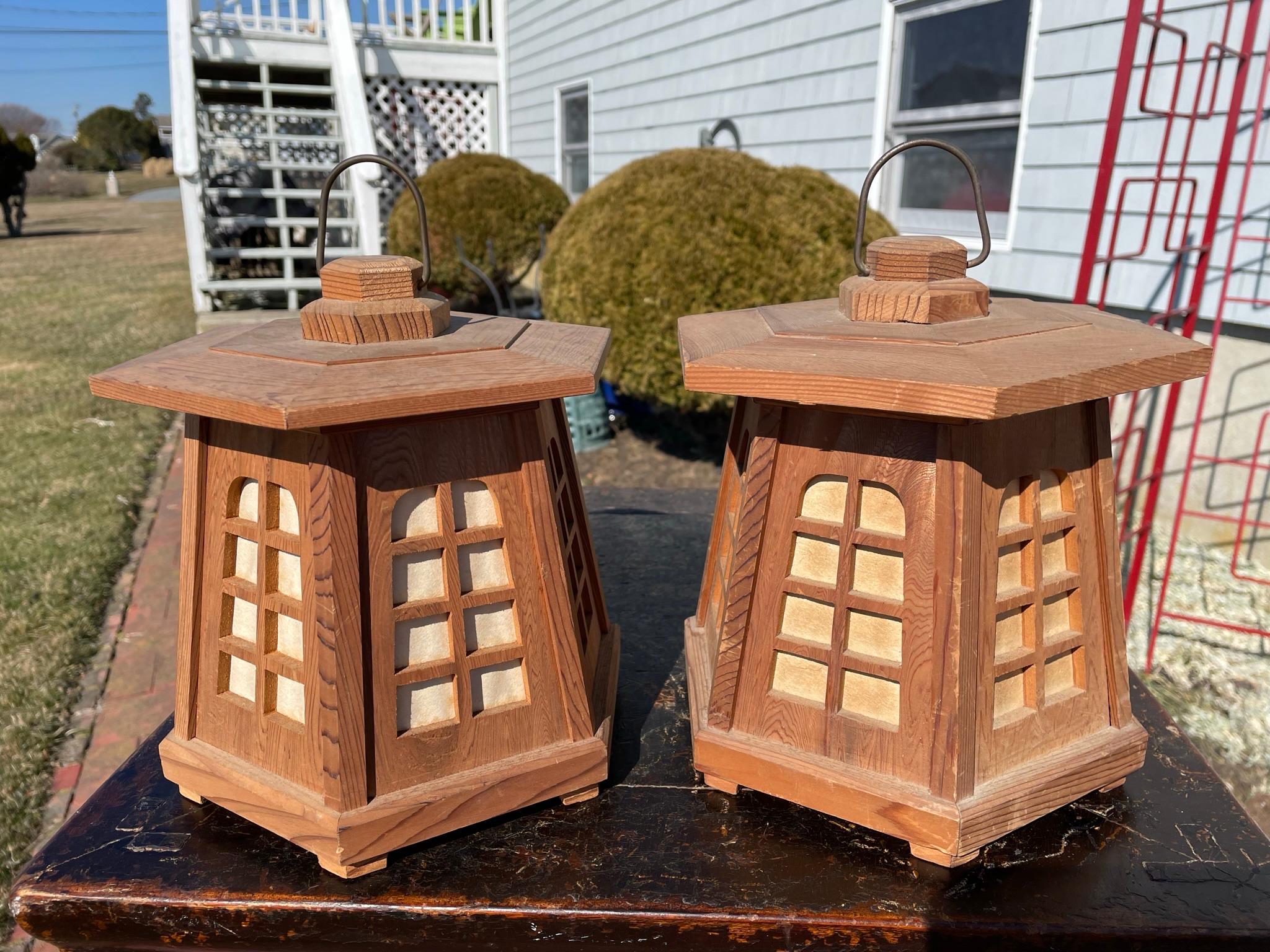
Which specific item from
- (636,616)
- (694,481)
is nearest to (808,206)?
(694,481)

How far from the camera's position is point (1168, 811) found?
4.14 feet

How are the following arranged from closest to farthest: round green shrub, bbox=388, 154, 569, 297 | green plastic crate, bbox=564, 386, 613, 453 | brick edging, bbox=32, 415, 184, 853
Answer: brick edging, bbox=32, 415, 184, 853 → green plastic crate, bbox=564, 386, 613, 453 → round green shrub, bbox=388, 154, 569, 297

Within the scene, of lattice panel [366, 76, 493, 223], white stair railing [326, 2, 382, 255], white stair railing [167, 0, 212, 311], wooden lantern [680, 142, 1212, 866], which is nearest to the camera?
wooden lantern [680, 142, 1212, 866]

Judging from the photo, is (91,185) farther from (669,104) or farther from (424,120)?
(669,104)

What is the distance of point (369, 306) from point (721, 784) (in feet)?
2.67

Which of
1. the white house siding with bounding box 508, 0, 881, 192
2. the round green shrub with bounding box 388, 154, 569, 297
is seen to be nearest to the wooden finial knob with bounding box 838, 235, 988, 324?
the white house siding with bounding box 508, 0, 881, 192

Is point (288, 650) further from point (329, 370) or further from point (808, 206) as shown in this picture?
point (808, 206)

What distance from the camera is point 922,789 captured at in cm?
108

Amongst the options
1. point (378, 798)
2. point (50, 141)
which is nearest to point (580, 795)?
point (378, 798)

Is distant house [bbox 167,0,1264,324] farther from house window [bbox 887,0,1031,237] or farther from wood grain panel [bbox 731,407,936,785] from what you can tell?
wood grain panel [bbox 731,407,936,785]

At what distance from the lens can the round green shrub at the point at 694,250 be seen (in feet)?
14.6

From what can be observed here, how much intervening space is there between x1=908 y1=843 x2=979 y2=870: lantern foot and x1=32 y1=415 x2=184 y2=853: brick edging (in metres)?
2.56

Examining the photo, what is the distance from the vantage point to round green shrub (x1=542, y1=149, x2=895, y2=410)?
4.46m

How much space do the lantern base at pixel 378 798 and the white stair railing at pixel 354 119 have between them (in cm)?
568
